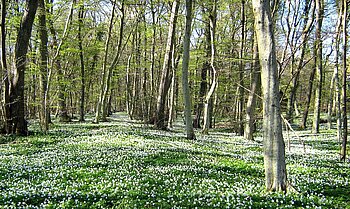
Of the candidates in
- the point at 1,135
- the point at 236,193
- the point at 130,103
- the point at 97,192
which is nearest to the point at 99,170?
the point at 97,192

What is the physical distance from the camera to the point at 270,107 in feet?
22.5

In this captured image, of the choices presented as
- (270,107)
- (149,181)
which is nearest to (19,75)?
(149,181)

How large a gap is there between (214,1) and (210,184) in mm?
18372

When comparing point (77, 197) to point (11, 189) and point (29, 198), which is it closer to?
point (29, 198)

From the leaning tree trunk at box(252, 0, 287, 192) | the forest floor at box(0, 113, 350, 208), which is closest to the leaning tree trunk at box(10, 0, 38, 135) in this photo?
the forest floor at box(0, 113, 350, 208)

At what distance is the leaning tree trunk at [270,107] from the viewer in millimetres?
6848

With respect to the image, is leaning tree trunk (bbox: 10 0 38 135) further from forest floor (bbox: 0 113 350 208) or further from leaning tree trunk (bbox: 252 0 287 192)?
leaning tree trunk (bbox: 252 0 287 192)

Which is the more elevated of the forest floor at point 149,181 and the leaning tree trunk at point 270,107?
the leaning tree trunk at point 270,107

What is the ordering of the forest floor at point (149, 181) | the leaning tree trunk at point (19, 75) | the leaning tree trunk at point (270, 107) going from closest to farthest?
the forest floor at point (149, 181) → the leaning tree trunk at point (270, 107) → the leaning tree trunk at point (19, 75)

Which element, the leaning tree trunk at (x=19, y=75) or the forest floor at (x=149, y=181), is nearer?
the forest floor at (x=149, y=181)

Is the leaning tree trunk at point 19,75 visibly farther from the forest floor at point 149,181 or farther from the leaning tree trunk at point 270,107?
the leaning tree trunk at point 270,107

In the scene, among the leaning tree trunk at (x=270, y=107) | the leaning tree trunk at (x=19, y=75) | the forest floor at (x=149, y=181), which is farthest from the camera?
the leaning tree trunk at (x=19, y=75)

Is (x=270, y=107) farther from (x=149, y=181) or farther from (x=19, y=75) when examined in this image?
(x=19, y=75)

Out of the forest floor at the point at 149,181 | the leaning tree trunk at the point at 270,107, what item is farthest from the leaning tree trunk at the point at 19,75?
the leaning tree trunk at the point at 270,107
